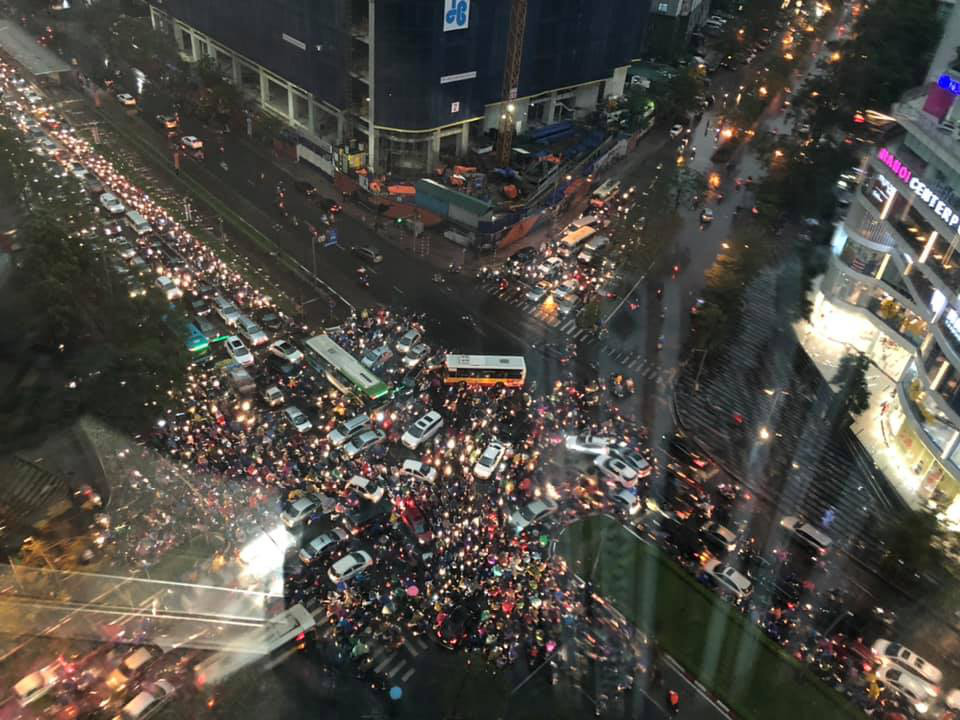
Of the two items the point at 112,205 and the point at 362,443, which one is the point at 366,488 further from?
the point at 112,205

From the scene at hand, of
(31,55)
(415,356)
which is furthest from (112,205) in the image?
(31,55)

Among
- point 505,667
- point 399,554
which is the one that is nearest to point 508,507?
point 399,554

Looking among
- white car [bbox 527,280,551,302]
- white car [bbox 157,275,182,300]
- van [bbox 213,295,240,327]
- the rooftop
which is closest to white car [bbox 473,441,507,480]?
white car [bbox 527,280,551,302]

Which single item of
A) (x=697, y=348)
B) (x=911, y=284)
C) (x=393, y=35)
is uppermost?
(x=393, y=35)

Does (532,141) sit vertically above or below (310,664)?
above

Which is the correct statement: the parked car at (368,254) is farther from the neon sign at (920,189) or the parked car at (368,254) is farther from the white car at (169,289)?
the neon sign at (920,189)

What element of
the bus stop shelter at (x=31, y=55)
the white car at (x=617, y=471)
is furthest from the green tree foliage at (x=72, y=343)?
the bus stop shelter at (x=31, y=55)

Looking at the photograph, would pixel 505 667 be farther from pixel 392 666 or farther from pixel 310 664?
pixel 310 664
